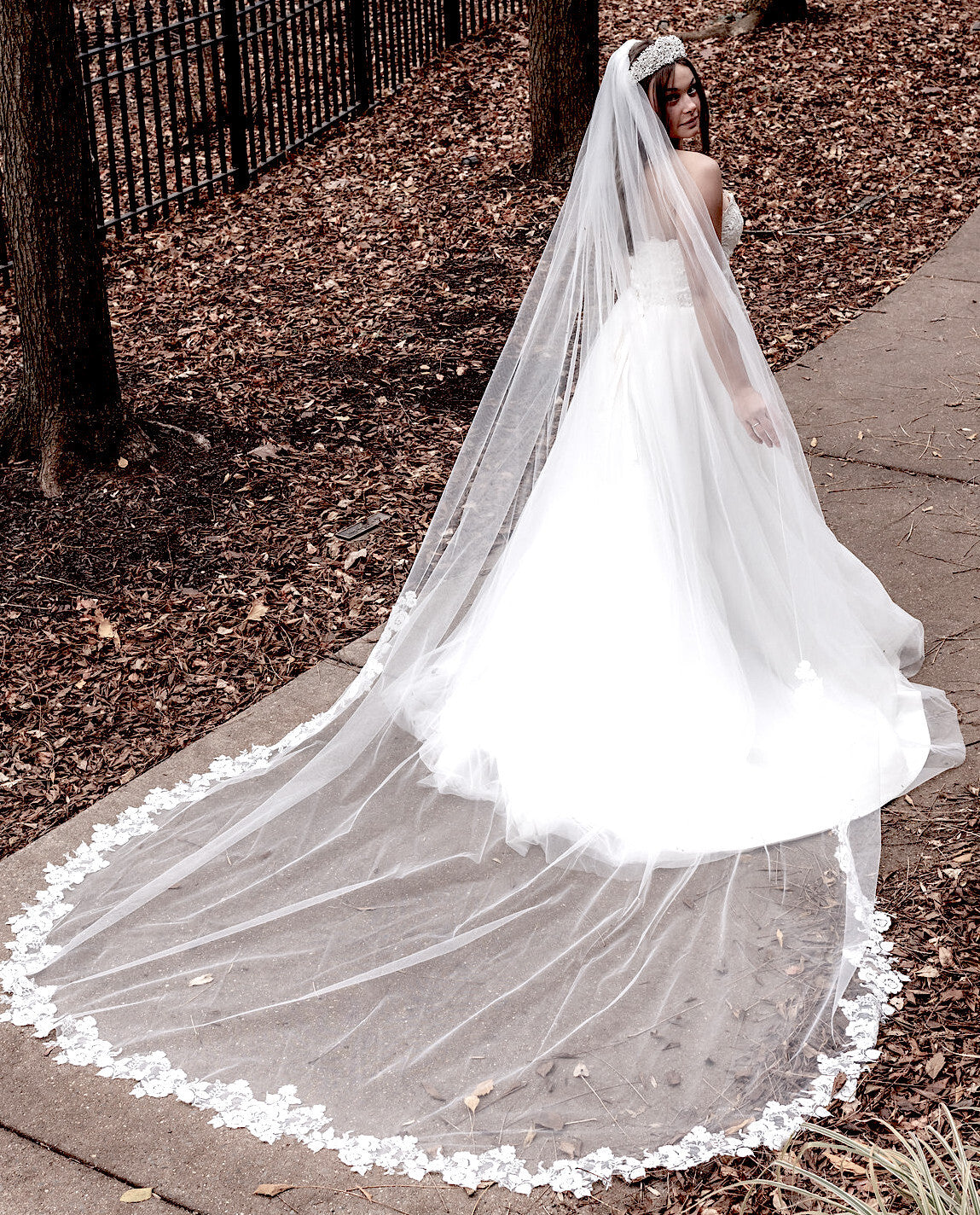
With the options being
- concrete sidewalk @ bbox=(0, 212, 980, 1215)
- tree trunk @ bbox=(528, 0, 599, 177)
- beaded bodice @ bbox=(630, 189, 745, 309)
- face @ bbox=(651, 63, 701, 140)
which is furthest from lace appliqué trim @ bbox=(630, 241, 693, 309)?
tree trunk @ bbox=(528, 0, 599, 177)

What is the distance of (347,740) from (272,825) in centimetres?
38

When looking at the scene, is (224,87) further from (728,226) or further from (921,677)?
(921,677)

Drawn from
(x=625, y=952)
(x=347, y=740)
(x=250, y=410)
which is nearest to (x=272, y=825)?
(x=347, y=740)

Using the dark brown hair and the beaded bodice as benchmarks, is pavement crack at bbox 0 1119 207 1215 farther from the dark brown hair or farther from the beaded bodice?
the dark brown hair

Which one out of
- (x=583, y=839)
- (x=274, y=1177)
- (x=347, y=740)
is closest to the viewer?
(x=274, y=1177)

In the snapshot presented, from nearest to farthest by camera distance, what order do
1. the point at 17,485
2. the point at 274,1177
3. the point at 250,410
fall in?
the point at 274,1177 → the point at 17,485 → the point at 250,410

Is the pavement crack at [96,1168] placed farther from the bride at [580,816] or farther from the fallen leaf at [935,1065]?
the fallen leaf at [935,1065]

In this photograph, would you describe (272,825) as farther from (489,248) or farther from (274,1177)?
(489,248)

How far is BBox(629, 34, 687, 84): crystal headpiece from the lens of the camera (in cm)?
370

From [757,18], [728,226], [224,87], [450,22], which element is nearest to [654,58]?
[728,226]

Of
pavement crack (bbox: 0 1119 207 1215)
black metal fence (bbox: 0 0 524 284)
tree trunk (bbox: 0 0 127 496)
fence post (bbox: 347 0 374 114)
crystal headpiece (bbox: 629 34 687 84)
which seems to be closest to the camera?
pavement crack (bbox: 0 1119 207 1215)

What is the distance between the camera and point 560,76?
339 inches

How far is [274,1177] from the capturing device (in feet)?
9.00

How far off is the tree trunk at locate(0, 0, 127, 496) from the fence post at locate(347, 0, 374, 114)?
5250 mm
